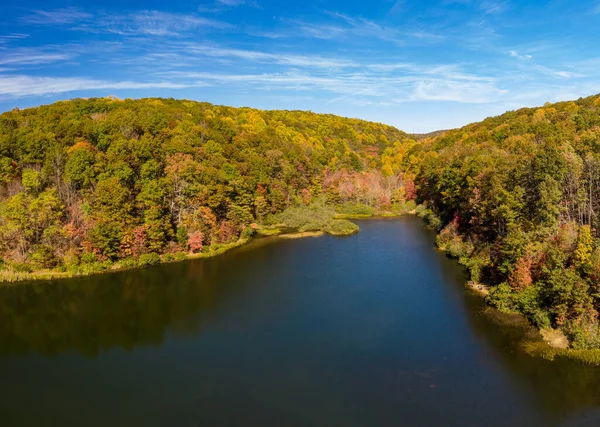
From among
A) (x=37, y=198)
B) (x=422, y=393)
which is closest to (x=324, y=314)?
(x=422, y=393)

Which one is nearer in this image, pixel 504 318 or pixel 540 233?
pixel 504 318

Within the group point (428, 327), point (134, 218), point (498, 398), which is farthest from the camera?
point (134, 218)

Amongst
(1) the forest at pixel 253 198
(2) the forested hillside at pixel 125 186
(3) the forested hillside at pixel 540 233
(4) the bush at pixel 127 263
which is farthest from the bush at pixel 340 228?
(4) the bush at pixel 127 263

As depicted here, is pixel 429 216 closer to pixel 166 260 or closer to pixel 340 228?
pixel 340 228

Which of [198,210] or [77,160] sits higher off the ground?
[77,160]

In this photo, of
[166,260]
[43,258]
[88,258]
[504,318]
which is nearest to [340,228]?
[166,260]

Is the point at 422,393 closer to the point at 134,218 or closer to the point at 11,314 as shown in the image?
the point at 11,314
